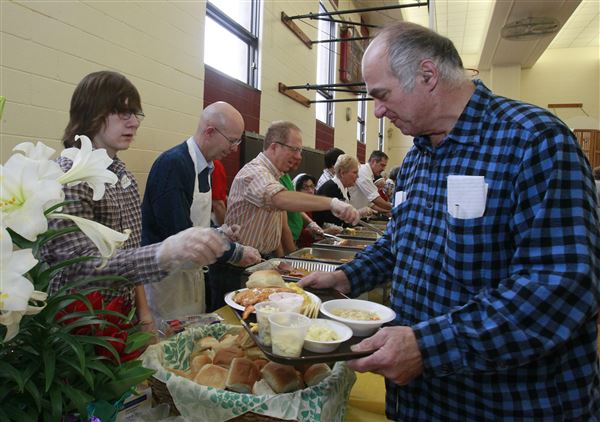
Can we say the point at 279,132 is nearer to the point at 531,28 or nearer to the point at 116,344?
the point at 116,344

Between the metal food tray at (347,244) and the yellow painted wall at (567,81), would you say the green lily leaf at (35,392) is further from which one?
the yellow painted wall at (567,81)

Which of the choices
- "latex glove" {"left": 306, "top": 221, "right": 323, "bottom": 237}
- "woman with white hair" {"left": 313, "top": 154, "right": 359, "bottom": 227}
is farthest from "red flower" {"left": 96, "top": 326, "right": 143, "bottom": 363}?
"woman with white hair" {"left": 313, "top": 154, "right": 359, "bottom": 227}

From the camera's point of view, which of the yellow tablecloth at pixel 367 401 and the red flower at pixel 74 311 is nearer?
the red flower at pixel 74 311

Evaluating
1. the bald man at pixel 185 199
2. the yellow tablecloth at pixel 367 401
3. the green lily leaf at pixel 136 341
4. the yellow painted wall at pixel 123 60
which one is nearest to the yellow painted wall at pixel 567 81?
the yellow painted wall at pixel 123 60

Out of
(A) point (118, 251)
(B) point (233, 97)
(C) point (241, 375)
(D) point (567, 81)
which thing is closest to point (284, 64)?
(B) point (233, 97)

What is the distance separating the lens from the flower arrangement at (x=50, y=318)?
523 mm

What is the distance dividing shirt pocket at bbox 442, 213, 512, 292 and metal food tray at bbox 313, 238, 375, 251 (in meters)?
1.86

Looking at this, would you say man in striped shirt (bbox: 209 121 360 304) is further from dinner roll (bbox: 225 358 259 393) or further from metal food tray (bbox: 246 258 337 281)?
dinner roll (bbox: 225 358 259 393)

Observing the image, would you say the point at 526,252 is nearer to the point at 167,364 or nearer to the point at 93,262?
the point at 167,364

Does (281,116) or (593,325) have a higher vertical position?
(281,116)

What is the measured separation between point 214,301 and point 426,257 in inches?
65.1

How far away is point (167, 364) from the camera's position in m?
1.17

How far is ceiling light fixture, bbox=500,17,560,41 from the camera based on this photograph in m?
7.89

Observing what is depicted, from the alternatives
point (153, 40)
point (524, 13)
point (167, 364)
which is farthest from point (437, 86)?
point (524, 13)
